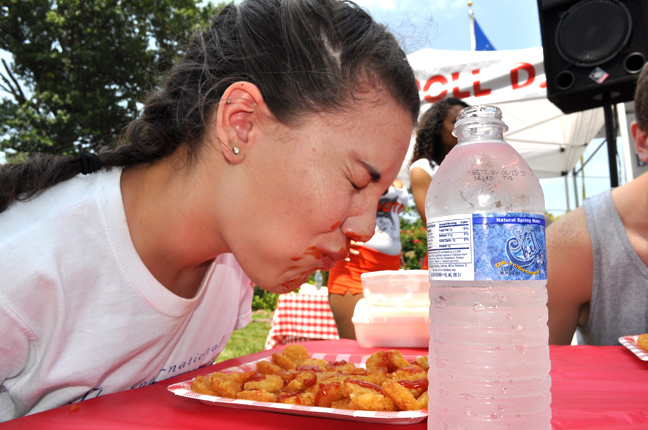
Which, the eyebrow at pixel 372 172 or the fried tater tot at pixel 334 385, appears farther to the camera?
the eyebrow at pixel 372 172

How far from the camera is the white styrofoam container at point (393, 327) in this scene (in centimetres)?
139

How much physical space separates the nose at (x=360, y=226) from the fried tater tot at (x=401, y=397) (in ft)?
1.14

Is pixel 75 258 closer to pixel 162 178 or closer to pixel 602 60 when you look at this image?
pixel 162 178

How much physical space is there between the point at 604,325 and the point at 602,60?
5.64 feet

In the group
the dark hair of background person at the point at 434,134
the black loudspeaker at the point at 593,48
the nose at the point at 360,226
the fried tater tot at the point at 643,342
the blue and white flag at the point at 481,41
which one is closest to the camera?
the nose at the point at 360,226

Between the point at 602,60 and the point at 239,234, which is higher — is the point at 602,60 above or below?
above

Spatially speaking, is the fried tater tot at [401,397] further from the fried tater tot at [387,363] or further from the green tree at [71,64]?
the green tree at [71,64]

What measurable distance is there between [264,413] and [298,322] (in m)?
2.71

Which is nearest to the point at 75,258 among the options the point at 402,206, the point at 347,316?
the point at 347,316

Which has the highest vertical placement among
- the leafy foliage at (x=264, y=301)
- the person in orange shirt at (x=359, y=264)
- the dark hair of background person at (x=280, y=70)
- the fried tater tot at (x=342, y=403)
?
the dark hair of background person at (x=280, y=70)

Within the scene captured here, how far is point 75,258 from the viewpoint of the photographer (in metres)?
0.98

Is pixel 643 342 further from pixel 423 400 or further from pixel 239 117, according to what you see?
pixel 239 117

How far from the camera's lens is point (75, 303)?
3.25 feet

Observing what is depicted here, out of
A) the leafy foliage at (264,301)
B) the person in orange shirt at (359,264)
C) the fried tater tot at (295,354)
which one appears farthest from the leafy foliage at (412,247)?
the fried tater tot at (295,354)
